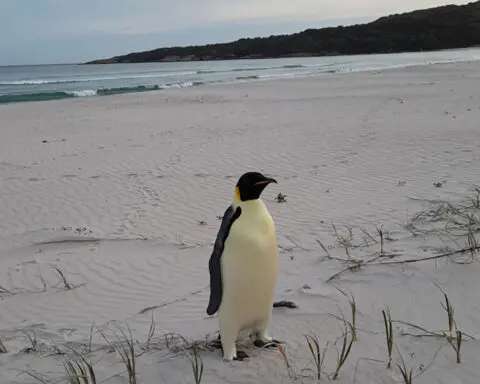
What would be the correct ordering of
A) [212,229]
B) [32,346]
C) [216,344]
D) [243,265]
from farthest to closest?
1. [212,229]
2. [32,346]
3. [216,344]
4. [243,265]

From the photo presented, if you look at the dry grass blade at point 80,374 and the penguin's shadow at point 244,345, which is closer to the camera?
the dry grass blade at point 80,374

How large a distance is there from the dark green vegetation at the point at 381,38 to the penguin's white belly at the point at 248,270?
82670 millimetres

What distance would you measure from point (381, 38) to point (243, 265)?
87.7 m

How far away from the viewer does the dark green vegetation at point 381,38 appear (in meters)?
81.1

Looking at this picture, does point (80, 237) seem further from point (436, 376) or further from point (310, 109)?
point (310, 109)

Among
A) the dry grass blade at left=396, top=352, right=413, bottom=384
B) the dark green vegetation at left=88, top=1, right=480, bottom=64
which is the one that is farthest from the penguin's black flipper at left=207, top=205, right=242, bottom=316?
the dark green vegetation at left=88, top=1, right=480, bottom=64

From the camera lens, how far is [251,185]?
313 centimetres

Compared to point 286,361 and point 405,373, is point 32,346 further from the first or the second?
point 405,373

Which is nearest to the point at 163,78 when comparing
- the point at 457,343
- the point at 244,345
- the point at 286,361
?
the point at 244,345

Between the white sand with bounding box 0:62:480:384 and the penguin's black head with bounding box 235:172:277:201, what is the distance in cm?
91

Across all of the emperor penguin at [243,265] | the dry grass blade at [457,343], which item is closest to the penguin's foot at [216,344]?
the emperor penguin at [243,265]

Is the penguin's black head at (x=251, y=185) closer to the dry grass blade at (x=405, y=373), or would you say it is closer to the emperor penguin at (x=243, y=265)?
the emperor penguin at (x=243, y=265)

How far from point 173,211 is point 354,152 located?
3938mm

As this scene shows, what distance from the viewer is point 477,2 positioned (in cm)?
9625
